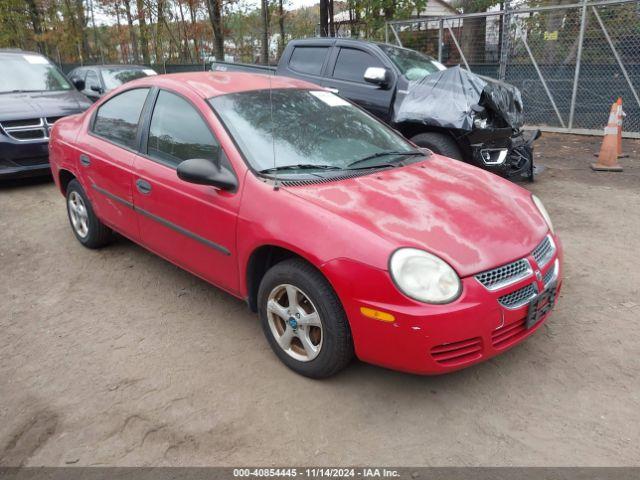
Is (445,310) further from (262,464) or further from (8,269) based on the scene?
(8,269)

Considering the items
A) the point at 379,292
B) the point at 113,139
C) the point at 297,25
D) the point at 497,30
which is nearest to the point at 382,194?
the point at 379,292

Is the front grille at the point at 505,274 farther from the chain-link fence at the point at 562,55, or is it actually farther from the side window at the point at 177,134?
the chain-link fence at the point at 562,55

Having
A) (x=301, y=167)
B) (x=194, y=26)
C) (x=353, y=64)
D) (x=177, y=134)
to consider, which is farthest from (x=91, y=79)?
(x=194, y=26)

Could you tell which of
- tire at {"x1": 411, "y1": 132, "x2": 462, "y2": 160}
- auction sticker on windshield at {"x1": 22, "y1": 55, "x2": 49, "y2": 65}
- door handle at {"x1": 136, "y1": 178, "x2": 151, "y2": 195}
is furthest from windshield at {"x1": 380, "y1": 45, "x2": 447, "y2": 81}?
auction sticker on windshield at {"x1": 22, "y1": 55, "x2": 49, "y2": 65}

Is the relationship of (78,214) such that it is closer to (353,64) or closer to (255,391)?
(255,391)

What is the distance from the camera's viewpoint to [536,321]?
2762 millimetres

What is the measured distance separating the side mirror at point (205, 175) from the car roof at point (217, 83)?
0.67 metres

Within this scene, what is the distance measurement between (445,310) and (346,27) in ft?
55.0

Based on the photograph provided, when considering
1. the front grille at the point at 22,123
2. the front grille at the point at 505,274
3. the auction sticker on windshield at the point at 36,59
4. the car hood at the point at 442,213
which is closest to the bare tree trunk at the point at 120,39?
the auction sticker on windshield at the point at 36,59

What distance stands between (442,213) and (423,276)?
52 centimetres

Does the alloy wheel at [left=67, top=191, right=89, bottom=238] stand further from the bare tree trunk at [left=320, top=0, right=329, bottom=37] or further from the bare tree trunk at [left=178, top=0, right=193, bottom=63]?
the bare tree trunk at [left=178, top=0, right=193, bottom=63]

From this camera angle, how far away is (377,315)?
244 centimetres

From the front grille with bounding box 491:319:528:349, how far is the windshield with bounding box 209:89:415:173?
1.35m

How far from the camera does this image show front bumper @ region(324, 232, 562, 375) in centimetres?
238
